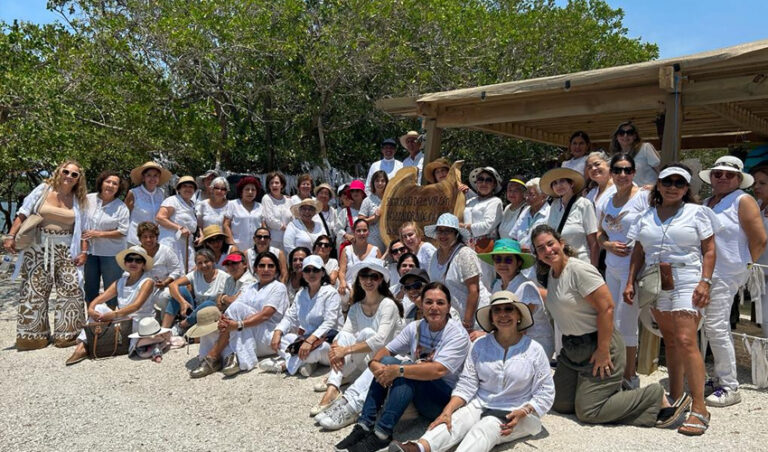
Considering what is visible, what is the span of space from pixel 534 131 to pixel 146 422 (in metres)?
6.90

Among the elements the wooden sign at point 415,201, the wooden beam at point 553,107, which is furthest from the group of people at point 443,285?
the wooden beam at point 553,107

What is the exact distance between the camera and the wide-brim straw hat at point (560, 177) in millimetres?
5047

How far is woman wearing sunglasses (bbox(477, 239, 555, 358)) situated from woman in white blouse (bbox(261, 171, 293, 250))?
3.45 meters

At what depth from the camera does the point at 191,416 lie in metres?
4.47

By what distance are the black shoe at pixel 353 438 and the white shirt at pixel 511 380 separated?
2.08ft

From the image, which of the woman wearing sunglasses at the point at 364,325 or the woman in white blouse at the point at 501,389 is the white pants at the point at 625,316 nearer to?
the woman in white blouse at the point at 501,389

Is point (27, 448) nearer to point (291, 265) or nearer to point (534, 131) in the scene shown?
point (291, 265)

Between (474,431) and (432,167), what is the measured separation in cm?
391

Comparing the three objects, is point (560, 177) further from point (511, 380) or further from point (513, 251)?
point (511, 380)

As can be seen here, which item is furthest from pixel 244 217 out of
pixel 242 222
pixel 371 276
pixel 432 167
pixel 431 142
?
pixel 371 276

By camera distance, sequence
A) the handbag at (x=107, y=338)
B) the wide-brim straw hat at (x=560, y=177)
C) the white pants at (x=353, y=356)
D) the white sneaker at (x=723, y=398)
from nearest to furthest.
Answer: the white sneaker at (x=723, y=398) < the white pants at (x=353, y=356) < the wide-brim straw hat at (x=560, y=177) < the handbag at (x=107, y=338)

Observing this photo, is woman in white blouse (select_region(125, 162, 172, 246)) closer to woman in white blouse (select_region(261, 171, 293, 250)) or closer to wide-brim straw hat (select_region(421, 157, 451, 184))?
woman in white blouse (select_region(261, 171, 293, 250))

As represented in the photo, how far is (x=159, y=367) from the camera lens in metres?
5.80

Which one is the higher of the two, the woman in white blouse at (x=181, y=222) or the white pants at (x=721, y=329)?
the woman in white blouse at (x=181, y=222)
